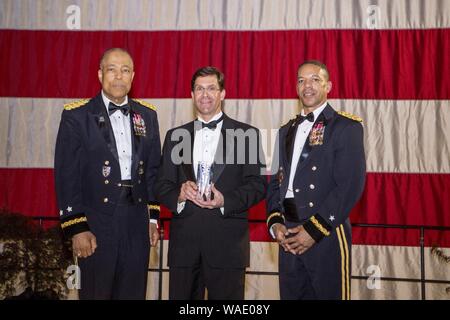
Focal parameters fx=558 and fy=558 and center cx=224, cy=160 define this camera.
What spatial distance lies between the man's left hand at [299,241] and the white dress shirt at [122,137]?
87 cm

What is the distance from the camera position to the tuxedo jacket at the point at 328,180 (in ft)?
8.54

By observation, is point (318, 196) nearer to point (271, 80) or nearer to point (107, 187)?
point (107, 187)

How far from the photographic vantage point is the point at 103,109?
2852 mm

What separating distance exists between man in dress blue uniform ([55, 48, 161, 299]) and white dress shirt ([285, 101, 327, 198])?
29.8 inches

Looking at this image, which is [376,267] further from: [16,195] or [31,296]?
[16,195]

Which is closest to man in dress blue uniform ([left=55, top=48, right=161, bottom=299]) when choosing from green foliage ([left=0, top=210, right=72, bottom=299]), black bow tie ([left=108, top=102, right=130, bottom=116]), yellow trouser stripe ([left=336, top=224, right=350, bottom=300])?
black bow tie ([left=108, top=102, right=130, bottom=116])

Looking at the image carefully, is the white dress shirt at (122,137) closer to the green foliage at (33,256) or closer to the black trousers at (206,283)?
the black trousers at (206,283)

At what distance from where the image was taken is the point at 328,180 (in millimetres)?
2691

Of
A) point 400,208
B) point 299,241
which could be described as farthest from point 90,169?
point 400,208

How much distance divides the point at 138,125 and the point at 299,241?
1.03 m

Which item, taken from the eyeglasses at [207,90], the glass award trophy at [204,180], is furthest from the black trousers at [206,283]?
the eyeglasses at [207,90]

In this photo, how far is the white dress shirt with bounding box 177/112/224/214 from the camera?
276 centimetres

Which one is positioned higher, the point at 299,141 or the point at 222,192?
the point at 299,141

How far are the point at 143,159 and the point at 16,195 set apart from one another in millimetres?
2789
